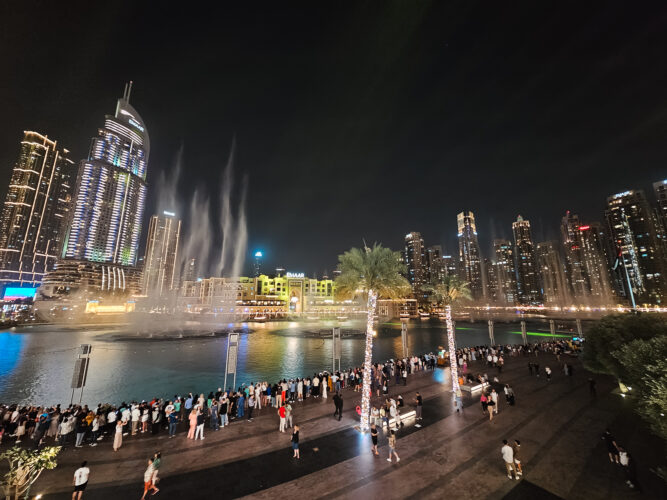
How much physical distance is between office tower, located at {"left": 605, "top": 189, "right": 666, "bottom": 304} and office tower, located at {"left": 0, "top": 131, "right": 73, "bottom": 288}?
33325 cm

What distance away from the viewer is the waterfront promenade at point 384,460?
987 cm

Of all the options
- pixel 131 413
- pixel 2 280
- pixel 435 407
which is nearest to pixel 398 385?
pixel 435 407

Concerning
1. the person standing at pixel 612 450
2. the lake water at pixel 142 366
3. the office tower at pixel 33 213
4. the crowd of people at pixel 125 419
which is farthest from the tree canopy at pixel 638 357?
the office tower at pixel 33 213

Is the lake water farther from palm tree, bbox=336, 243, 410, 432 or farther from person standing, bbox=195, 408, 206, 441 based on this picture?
palm tree, bbox=336, 243, 410, 432

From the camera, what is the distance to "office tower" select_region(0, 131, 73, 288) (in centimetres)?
16250

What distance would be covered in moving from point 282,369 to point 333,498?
36195mm

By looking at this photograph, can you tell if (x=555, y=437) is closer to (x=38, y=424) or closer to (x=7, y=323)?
(x=38, y=424)

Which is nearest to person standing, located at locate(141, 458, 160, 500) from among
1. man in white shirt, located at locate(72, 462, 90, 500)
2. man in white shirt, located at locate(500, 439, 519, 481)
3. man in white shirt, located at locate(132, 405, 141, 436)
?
man in white shirt, located at locate(72, 462, 90, 500)

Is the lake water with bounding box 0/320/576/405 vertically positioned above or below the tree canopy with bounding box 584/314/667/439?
below

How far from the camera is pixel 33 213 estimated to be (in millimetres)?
173500

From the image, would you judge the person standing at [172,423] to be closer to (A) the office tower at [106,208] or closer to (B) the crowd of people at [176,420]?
(B) the crowd of people at [176,420]

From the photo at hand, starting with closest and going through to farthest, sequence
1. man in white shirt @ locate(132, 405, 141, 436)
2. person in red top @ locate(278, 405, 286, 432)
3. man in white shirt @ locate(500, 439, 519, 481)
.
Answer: man in white shirt @ locate(500, 439, 519, 481)
person in red top @ locate(278, 405, 286, 432)
man in white shirt @ locate(132, 405, 141, 436)

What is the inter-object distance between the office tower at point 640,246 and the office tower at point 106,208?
945ft

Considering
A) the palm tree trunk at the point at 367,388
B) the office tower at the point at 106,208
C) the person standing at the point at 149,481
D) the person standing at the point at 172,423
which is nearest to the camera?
the person standing at the point at 149,481
